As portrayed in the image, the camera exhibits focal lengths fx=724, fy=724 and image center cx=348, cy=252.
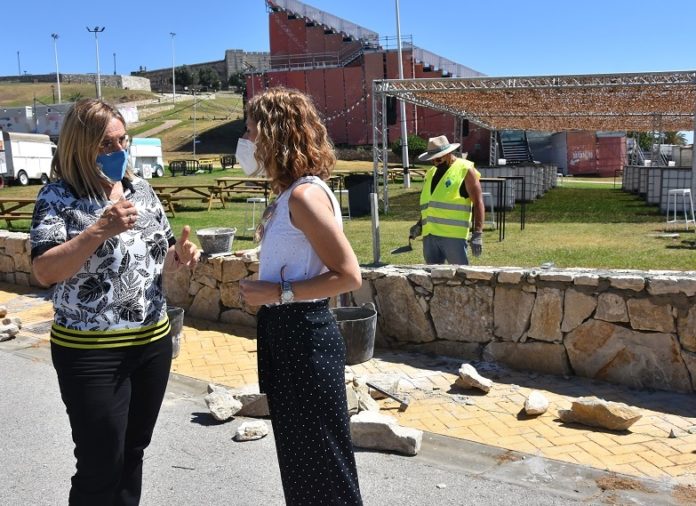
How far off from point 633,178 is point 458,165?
17638 mm

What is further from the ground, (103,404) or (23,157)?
(23,157)

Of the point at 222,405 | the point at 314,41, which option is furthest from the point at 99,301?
the point at 314,41

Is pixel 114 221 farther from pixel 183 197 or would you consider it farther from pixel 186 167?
pixel 186 167

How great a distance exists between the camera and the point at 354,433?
13.8 feet

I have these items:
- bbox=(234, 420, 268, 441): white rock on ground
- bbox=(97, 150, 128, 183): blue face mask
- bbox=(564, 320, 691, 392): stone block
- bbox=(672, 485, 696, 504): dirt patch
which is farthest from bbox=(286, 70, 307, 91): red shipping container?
bbox=(97, 150, 128, 183): blue face mask

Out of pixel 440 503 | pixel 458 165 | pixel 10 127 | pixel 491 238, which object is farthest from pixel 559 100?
pixel 10 127

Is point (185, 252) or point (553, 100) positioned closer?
point (185, 252)

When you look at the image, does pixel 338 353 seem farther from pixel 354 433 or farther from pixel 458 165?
pixel 458 165

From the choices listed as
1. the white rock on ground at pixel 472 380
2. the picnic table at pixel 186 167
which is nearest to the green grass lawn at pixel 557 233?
the white rock on ground at pixel 472 380

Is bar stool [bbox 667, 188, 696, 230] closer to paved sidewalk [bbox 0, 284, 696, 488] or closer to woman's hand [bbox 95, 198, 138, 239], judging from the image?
paved sidewalk [bbox 0, 284, 696, 488]

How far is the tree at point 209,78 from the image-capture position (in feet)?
335

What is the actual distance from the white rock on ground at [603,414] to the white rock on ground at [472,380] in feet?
2.41

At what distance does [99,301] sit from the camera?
259 centimetres

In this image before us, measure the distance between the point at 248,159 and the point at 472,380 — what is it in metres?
2.96
